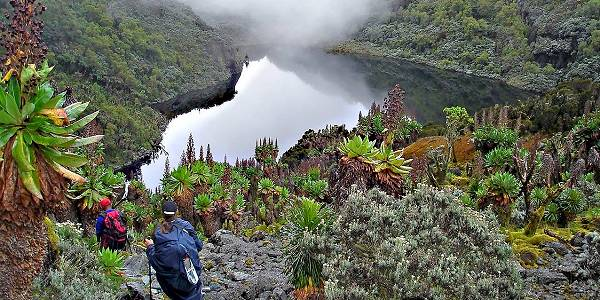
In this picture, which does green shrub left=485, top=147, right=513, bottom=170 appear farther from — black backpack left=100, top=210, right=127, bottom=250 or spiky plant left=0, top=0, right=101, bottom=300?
spiky plant left=0, top=0, right=101, bottom=300

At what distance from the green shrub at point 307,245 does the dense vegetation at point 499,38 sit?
93.7m

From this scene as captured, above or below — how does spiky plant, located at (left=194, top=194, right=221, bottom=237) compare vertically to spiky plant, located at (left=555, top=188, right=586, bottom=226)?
below

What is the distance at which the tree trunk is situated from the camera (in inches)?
211

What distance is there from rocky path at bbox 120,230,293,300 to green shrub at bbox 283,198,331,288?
1372 mm

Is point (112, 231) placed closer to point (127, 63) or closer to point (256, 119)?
point (256, 119)

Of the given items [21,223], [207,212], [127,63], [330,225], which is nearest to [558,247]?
[330,225]

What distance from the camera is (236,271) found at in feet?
34.9

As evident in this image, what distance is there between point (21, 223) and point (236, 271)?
18.1 feet

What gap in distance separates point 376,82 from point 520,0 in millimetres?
58135

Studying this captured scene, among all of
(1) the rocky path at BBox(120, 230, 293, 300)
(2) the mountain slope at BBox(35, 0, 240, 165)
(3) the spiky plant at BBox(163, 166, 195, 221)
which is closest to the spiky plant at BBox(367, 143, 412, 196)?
(1) the rocky path at BBox(120, 230, 293, 300)

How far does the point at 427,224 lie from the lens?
693cm

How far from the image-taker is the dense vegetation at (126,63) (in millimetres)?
71562

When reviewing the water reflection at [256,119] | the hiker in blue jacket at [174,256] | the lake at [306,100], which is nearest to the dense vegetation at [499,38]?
the lake at [306,100]

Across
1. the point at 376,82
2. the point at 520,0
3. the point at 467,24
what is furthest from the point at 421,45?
the point at 376,82
